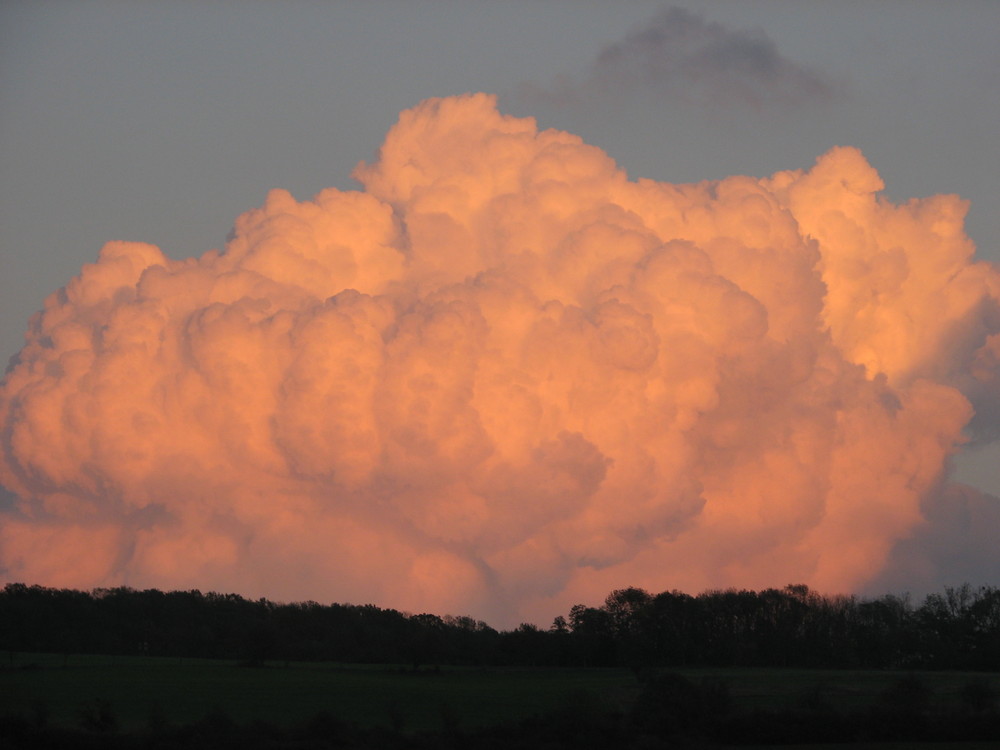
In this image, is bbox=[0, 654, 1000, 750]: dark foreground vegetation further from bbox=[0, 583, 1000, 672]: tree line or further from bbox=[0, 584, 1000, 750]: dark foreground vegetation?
bbox=[0, 583, 1000, 672]: tree line

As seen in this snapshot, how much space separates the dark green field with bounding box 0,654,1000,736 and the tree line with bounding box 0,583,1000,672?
442 inches

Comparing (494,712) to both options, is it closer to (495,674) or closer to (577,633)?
(495,674)

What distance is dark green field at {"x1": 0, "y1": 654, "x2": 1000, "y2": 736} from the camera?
259 feet

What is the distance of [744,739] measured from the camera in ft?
235

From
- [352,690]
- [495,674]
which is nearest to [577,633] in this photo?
[495,674]

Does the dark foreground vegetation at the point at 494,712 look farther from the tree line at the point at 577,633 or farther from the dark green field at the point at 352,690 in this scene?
the tree line at the point at 577,633

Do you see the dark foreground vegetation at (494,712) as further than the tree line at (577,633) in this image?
No

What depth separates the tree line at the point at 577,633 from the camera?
134 m

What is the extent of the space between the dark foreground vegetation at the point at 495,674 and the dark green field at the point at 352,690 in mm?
324

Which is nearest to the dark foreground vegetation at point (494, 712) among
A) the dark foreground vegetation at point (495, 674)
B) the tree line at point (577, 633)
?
the dark foreground vegetation at point (495, 674)

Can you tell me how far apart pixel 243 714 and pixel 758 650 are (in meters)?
76.3

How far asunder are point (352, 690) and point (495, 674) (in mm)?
24434

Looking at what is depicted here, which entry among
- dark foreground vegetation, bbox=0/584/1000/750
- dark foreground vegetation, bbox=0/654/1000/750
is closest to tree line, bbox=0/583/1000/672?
dark foreground vegetation, bbox=0/584/1000/750

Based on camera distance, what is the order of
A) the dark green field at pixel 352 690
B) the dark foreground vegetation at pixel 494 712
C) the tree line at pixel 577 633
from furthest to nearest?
1. the tree line at pixel 577 633
2. the dark green field at pixel 352 690
3. the dark foreground vegetation at pixel 494 712
